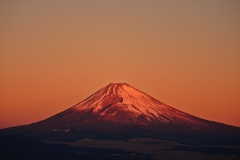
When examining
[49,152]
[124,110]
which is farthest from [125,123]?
[49,152]

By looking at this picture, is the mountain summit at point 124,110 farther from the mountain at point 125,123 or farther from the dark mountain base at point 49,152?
the dark mountain base at point 49,152

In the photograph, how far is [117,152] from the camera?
12231 centimetres

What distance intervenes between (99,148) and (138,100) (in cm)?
2629

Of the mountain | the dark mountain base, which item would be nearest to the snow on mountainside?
the mountain

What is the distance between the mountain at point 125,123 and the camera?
138 m

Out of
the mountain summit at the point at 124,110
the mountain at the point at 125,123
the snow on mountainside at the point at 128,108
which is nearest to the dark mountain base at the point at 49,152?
the mountain at the point at 125,123

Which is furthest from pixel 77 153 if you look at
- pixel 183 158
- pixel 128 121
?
pixel 128 121

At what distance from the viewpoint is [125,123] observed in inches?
5600

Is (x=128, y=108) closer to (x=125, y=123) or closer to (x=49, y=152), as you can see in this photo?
(x=125, y=123)

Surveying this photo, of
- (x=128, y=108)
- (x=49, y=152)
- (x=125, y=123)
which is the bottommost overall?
(x=49, y=152)

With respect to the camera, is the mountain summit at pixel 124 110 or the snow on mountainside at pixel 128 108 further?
the snow on mountainside at pixel 128 108

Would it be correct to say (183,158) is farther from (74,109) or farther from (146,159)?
(74,109)

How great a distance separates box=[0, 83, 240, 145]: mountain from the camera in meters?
138

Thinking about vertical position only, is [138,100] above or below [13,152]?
above
